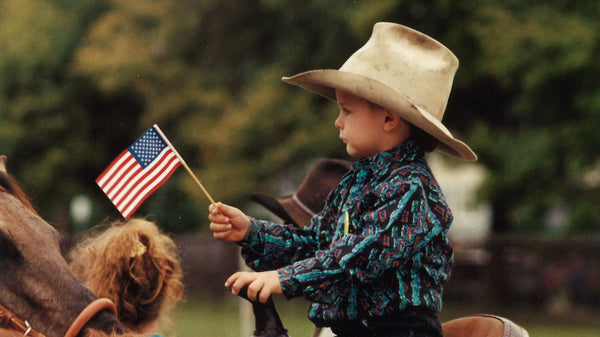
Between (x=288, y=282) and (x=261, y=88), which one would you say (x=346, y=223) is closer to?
(x=288, y=282)

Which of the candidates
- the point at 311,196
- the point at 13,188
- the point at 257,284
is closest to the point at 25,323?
the point at 13,188

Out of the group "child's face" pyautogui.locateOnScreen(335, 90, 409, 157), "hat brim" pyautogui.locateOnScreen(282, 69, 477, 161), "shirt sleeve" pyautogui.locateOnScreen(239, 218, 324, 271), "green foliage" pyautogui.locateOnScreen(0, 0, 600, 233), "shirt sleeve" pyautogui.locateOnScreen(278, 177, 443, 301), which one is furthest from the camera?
"green foliage" pyautogui.locateOnScreen(0, 0, 600, 233)

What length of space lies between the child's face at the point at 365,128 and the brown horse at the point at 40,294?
1.01m

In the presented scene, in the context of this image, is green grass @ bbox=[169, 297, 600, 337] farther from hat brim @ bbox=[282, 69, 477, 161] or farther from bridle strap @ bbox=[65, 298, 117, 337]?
bridle strap @ bbox=[65, 298, 117, 337]

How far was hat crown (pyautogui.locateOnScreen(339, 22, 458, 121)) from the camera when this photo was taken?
304 centimetres

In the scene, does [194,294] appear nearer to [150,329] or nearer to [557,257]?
[557,257]

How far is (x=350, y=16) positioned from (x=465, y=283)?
18.8 feet

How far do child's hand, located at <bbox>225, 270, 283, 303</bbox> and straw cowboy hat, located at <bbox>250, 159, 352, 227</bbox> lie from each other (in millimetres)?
1553

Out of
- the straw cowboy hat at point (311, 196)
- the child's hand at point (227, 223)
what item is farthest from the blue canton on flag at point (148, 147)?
the straw cowboy hat at point (311, 196)

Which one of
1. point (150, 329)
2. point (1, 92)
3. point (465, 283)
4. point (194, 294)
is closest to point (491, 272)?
point (465, 283)

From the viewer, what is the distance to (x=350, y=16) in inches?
610

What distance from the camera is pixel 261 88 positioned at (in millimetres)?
16344

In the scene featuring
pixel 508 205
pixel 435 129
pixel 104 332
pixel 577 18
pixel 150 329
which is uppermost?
pixel 435 129

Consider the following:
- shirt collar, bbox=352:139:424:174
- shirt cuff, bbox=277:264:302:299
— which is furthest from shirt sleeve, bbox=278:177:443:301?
shirt collar, bbox=352:139:424:174
